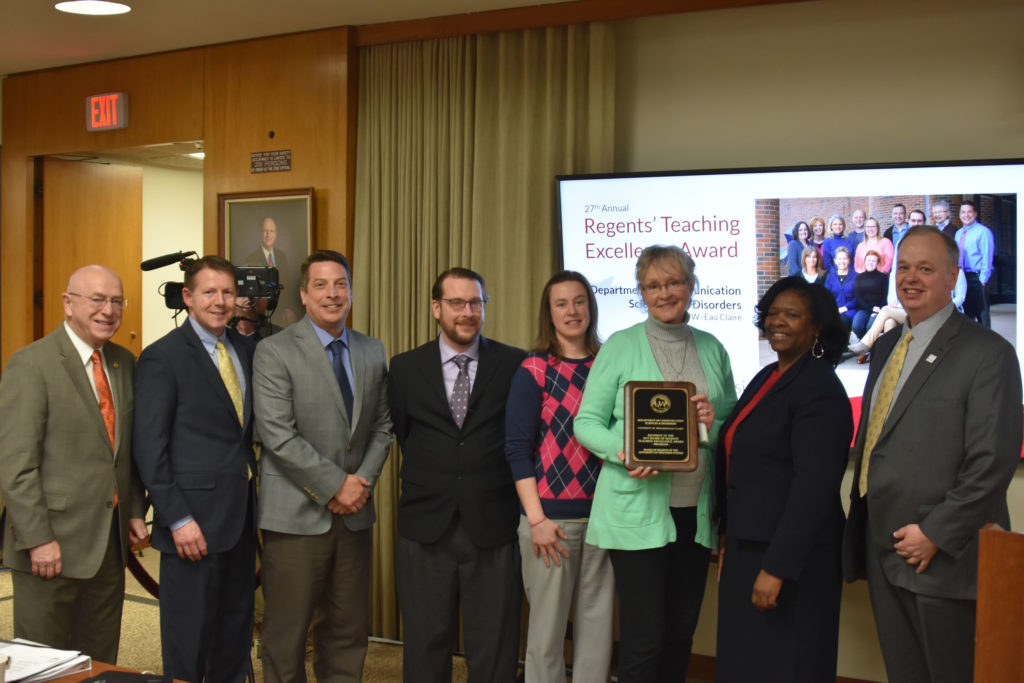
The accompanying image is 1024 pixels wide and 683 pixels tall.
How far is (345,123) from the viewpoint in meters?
4.43

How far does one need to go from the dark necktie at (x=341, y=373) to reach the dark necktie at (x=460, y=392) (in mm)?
360

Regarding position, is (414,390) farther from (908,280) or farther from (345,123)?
(345,123)

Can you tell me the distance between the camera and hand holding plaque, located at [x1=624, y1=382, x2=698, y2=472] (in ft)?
8.53

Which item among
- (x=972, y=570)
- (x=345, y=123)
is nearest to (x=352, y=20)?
(x=345, y=123)

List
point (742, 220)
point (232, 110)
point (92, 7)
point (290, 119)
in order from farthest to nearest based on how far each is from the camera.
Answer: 1. point (232, 110)
2. point (290, 119)
3. point (92, 7)
4. point (742, 220)

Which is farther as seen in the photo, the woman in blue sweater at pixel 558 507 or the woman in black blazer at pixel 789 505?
the woman in blue sweater at pixel 558 507

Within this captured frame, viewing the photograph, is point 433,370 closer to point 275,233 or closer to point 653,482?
point 653,482

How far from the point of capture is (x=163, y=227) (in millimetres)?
7727

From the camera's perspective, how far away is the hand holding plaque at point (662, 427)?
2600 millimetres

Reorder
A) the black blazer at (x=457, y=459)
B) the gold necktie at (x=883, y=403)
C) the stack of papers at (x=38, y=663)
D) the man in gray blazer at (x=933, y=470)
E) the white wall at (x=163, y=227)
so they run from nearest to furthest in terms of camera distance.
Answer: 1. the stack of papers at (x=38, y=663)
2. the man in gray blazer at (x=933, y=470)
3. the gold necktie at (x=883, y=403)
4. the black blazer at (x=457, y=459)
5. the white wall at (x=163, y=227)

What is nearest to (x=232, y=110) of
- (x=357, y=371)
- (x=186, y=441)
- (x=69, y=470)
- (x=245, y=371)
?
(x=245, y=371)

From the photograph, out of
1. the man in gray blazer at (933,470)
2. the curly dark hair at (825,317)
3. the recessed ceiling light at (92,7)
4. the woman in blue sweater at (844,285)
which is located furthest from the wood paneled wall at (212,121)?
the man in gray blazer at (933,470)

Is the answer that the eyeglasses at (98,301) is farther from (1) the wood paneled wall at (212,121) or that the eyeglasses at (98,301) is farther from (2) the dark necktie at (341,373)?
(1) the wood paneled wall at (212,121)

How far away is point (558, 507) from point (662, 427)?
0.48m
